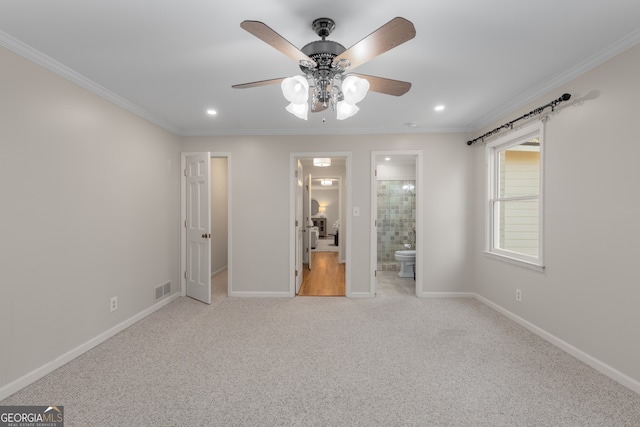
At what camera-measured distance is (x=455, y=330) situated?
3043 millimetres

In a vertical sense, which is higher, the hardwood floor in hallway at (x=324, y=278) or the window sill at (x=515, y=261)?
the window sill at (x=515, y=261)

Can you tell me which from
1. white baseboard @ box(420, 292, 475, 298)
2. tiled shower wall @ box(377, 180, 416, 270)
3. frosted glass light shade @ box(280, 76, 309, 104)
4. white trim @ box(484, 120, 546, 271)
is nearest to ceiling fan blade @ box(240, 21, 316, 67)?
frosted glass light shade @ box(280, 76, 309, 104)

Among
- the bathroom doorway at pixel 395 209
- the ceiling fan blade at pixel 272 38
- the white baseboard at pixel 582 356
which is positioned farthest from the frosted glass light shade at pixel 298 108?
the bathroom doorway at pixel 395 209

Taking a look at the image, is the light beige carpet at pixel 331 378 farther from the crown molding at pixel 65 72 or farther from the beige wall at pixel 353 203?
the crown molding at pixel 65 72

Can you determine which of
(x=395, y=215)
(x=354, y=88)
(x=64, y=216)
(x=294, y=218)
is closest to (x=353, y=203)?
(x=294, y=218)

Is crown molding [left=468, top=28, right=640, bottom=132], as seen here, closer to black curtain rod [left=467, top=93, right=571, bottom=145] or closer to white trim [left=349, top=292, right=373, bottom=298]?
black curtain rod [left=467, top=93, right=571, bottom=145]

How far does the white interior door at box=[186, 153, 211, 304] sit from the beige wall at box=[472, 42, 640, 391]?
3.76m

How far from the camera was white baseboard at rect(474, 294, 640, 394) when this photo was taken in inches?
80.2

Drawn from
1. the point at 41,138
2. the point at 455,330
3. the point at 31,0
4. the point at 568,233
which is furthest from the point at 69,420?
the point at 568,233

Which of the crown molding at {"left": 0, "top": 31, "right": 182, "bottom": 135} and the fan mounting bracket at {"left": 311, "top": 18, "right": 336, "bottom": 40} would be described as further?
the crown molding at {"left": 0, "top": 31, "right": 182, "bottom": 135}

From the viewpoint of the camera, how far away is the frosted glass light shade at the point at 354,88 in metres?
1.65

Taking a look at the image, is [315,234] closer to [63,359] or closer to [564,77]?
[63,359]

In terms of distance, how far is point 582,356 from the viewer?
7.86 ft

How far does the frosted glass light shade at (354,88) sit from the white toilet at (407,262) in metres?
4.24
